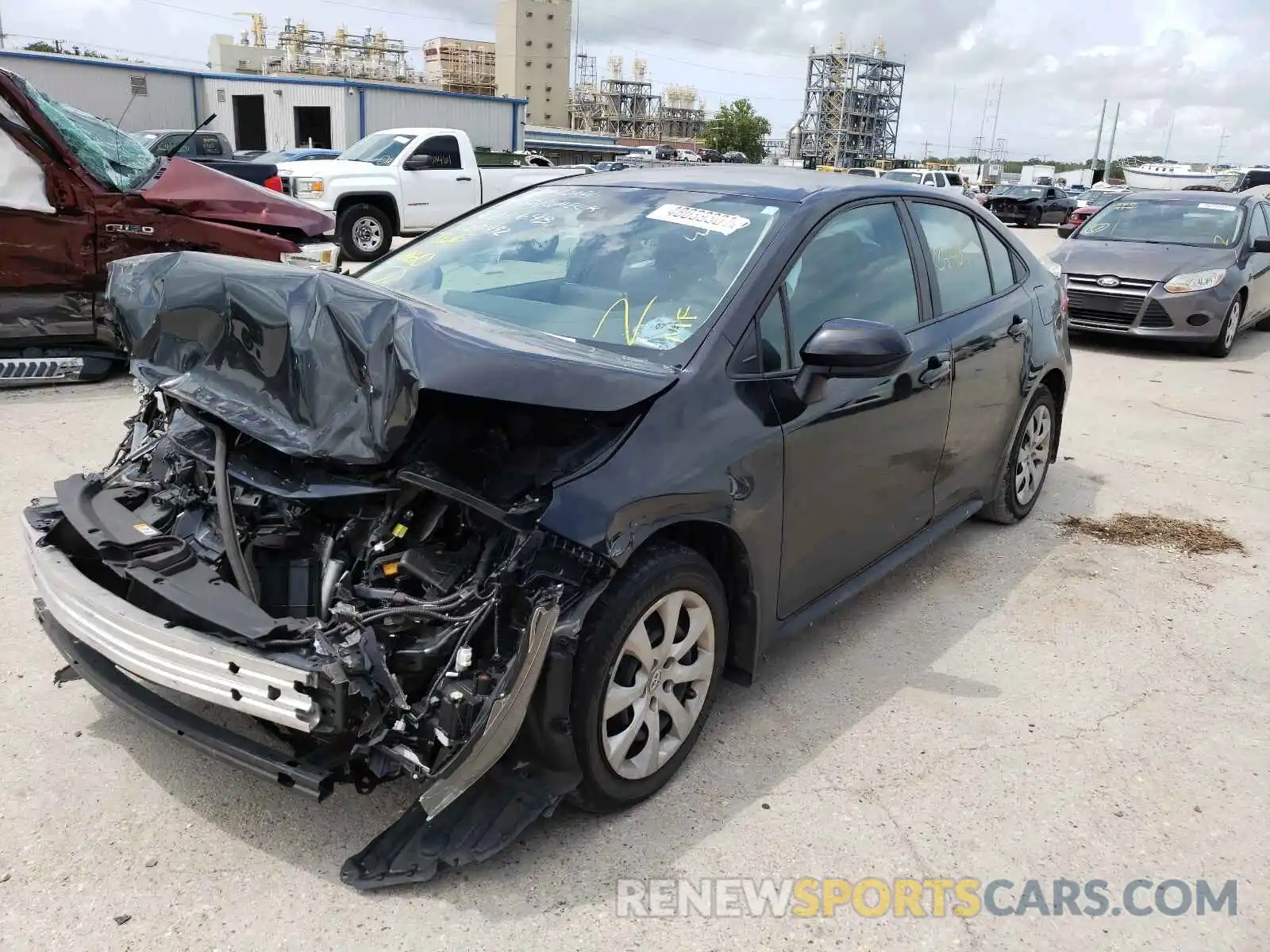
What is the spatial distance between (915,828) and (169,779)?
85.5 inches

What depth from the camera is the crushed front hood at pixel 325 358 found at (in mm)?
2375

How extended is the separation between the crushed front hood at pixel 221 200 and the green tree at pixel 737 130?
366 feet

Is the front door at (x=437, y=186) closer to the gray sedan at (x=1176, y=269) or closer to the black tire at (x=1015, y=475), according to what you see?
the gray sedan at (x=1176, y=269)

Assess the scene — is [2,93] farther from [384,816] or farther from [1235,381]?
[1235,381]

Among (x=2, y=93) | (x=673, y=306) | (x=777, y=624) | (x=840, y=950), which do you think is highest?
(x=2, y=93)

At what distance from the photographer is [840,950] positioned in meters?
2.37

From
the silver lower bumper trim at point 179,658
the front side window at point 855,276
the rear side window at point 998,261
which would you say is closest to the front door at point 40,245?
the silver lower bumper trim at point 179,658

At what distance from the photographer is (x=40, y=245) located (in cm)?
670

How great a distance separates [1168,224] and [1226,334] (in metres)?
1.58

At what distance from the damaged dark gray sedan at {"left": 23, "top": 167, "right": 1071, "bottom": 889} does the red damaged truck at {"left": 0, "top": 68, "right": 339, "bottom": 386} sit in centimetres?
382

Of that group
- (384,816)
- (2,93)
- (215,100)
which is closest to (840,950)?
(384,816)

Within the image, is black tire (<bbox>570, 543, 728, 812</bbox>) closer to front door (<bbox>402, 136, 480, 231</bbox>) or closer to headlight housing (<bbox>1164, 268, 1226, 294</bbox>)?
headlight housing (<bbox>1164, 268, 1226, 294</bbox>)

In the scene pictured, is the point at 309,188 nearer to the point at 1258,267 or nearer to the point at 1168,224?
the point at 1168,224

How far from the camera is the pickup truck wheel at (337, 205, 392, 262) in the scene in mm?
14459
